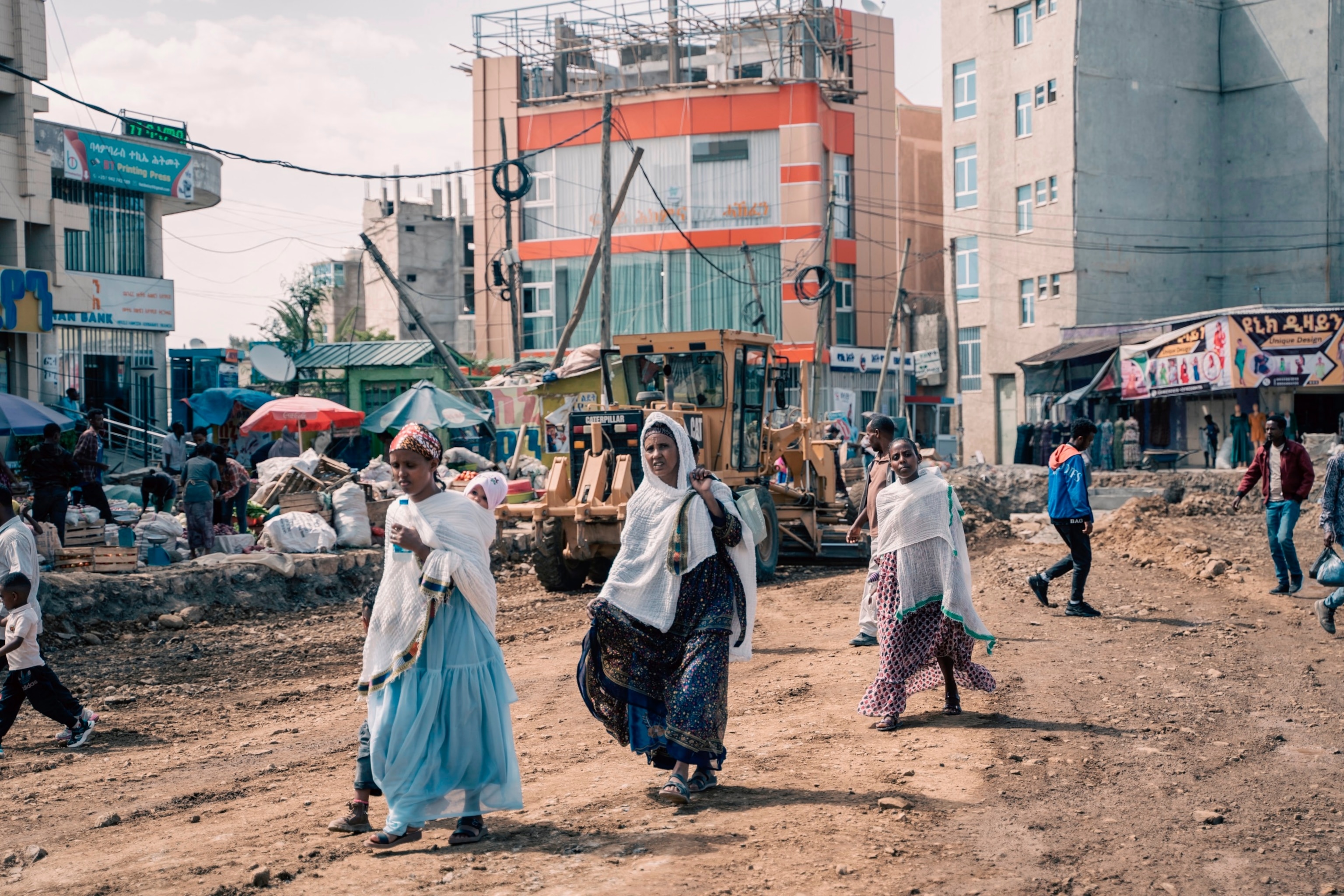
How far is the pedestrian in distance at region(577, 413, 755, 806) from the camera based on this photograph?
561 centimetres

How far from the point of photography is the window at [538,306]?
4500cm

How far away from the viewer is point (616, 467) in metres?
14.8

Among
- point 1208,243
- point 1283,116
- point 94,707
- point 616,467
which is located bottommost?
point 94,707

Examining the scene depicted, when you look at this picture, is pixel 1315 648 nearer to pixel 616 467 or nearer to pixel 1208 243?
pixel 616 467

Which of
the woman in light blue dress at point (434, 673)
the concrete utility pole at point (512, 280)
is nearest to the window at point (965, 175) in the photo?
the concrete utility pole at point (512, 280)

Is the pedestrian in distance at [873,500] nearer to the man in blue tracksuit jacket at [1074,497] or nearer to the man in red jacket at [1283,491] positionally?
the man in blue tracksuit jacket at [1074,497]

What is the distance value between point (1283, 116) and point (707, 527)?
3922 centimetres

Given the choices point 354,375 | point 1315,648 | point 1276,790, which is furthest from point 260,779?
point 354,375

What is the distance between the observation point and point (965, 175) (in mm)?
42500

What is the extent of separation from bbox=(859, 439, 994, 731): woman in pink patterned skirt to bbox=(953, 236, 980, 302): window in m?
35.9

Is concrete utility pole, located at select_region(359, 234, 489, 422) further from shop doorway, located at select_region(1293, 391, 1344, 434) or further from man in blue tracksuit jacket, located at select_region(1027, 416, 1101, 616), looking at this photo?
shop doorway, located at select_region(1293, 391, 1344, 434)

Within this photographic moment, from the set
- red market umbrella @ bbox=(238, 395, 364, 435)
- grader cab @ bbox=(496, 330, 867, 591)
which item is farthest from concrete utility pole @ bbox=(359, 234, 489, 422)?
grader cab @ bbox=(496, 330, 867, 591)

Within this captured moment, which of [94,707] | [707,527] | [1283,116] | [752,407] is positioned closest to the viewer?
[707,527]

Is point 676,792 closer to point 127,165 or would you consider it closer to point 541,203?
point 127,165
